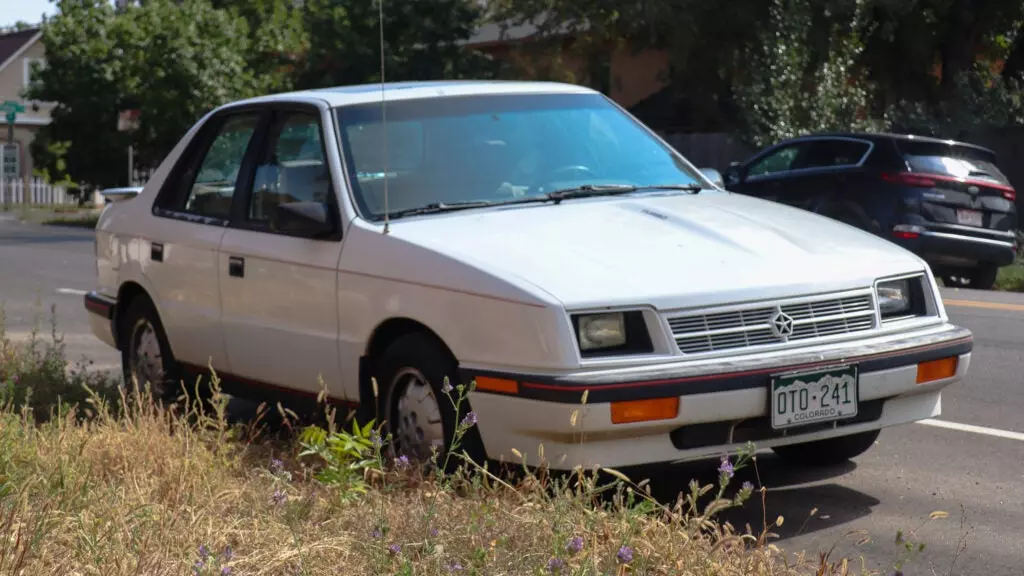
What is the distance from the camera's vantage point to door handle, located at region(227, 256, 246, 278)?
699 cm

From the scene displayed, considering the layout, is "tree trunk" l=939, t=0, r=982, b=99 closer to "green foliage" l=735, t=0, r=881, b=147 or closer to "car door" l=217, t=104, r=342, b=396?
"green foliage" l=735, t=0, r=881, b=147

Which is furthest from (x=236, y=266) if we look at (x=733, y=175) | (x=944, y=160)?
(x=733, y=175)

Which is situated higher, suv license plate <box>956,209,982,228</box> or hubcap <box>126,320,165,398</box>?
suv license plate <box>956,209,982,228</box>

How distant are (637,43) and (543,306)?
23.9m

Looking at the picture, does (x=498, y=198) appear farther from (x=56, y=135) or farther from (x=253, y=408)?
(x=56, y=135)

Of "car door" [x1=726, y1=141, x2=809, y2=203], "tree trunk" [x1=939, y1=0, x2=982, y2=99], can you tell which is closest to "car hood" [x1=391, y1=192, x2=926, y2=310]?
"car door" [x1=726, y1=141, x2=809, y2=203]

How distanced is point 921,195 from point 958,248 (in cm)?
69

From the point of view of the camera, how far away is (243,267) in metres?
6.99

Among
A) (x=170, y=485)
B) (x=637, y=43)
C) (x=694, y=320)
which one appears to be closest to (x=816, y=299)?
(x=694, y=320)

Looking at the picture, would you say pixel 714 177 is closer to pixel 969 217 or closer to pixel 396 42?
pixel 969 217

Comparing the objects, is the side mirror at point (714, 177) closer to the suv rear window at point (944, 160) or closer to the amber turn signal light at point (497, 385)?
the amber turn signal light at point (497, 385)

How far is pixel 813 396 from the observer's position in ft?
18.1

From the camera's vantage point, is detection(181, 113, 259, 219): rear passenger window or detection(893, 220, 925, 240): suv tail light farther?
detection(893, 220, 925, 240): suv tail light

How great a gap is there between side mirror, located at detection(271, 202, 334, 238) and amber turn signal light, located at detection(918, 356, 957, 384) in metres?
2.39
